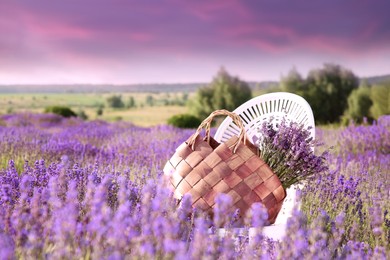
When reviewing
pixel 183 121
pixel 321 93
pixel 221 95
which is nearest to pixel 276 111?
pixel 183 121

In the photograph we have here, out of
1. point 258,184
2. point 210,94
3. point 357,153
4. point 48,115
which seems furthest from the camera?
point 210,94

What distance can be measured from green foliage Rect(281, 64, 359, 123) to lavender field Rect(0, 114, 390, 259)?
44.9 feet

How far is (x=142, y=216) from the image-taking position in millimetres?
2039

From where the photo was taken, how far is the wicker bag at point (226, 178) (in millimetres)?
2664

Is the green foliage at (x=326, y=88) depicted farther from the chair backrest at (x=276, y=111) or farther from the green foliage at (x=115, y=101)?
the green foliage at (x=115, y=101)

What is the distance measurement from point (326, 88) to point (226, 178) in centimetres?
1815

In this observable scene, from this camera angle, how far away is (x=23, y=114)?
511 inches

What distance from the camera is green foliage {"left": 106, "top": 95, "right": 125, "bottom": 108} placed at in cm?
3481

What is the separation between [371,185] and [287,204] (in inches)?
41.1

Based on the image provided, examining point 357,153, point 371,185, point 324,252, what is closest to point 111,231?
point 324,252

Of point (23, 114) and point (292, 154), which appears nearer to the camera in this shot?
point (292, 154)

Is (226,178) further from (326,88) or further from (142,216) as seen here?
(326,88)

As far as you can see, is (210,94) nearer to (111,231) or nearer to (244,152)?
(244,152)

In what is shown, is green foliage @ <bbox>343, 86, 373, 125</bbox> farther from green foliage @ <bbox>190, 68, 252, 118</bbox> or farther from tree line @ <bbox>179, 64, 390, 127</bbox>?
green foliage @ <bbox>190, 68, 252, 118</bbox>
